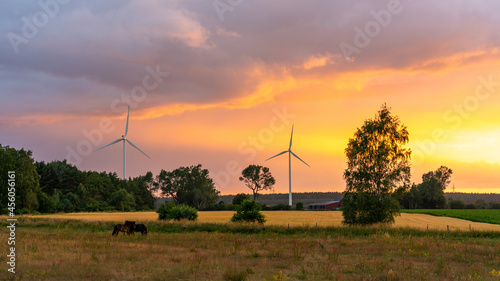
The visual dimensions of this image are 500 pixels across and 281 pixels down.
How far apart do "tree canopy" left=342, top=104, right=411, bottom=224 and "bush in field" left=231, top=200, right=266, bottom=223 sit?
11633mm

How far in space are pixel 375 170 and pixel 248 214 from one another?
18378mm

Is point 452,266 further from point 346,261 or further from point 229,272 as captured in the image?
point 229,272

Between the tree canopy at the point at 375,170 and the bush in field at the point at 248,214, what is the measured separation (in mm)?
11633

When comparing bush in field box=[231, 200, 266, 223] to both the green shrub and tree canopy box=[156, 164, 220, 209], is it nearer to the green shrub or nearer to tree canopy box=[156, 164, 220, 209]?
the green shrub

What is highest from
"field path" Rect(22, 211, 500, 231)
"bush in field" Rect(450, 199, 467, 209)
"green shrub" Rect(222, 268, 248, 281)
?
"green shrub" Rect(222, 268, 248, 281)

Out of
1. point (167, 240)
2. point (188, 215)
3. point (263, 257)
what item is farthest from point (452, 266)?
point (188, 215)

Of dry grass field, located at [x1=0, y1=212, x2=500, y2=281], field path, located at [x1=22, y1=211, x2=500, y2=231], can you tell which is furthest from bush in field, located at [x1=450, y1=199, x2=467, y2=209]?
dry grass field, located at [x1=0, y1=212, x2=500, y2=281]

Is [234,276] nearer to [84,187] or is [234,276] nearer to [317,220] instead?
[317,220]

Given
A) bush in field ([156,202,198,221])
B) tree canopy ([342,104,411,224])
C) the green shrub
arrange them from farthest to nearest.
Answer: bush in field ([156,202,198,221]) < tree canopy ([342,104,411,224]) < the green shrub

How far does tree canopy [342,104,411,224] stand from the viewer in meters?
54.0

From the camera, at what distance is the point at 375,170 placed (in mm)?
56656

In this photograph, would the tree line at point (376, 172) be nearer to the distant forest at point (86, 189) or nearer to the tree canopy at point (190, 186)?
the distant forest at point (86, 189)

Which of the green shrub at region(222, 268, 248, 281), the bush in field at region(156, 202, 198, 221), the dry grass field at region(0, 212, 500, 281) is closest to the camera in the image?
the green shrub at region(222, 268, 248, 281)

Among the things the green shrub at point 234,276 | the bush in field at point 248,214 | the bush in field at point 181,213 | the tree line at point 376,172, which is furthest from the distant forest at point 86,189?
the green shrub at point 234,276
